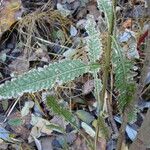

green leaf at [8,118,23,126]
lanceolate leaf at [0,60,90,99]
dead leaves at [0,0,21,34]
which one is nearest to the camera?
lanceolate leaf at [0,60,90,99]

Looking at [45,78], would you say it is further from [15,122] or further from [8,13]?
[8,13]

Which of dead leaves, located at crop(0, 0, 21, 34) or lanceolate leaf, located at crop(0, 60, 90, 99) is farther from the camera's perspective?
dead leaves, located at crop(0, 0, 21, 34)

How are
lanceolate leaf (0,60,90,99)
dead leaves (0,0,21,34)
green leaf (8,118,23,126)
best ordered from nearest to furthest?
1. lanceolate leaf (0,60,90,99)
2. green leaf (8,118,23,126)
3. dead leaves (0,0,21,34)

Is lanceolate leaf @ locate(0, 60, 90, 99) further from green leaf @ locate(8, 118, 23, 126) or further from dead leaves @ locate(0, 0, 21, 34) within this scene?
dead leaves @ locate(0, 0, 21, 34)

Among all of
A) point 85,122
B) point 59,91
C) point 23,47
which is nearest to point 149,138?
point 85,122

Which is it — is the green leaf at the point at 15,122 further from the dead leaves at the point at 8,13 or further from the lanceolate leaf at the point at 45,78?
the lanceolate leaf at the point at 45,78

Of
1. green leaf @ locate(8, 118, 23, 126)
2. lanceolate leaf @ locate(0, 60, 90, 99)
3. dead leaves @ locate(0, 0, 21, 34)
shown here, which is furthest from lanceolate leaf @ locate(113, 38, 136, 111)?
dead leaves @ locate(0, 0, 21, 34)

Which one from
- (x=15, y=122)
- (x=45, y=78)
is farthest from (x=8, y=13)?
(x=45, y=78)

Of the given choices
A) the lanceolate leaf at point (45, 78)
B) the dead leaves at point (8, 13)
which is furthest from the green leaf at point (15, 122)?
the lanceolate leaf at point (45, 78)

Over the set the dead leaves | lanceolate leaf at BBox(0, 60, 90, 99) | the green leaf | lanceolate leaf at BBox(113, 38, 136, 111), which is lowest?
the green leaf

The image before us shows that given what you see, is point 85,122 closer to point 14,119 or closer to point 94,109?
point 94,109
